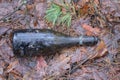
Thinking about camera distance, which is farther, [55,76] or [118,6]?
[118,6]

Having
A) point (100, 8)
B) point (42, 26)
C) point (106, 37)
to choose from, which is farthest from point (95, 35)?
point (42, 26)

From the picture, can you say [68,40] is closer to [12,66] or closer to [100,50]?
[100,50]

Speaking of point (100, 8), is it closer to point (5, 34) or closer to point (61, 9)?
point (61, 9)

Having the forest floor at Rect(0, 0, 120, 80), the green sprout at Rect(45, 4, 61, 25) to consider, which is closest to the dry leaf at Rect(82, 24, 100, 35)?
the forest floor at Rect(0, 0, 120, 80)

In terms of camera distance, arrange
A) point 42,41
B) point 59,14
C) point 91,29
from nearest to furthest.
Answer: point 42,41 → point 91,29 → point 59,14

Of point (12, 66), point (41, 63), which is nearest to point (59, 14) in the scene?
point (41, 63)

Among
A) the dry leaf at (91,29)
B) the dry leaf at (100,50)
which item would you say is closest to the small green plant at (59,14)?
the dry leaf at (91,29)
